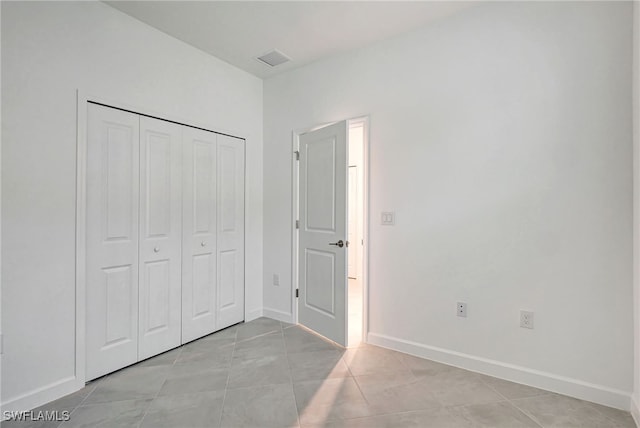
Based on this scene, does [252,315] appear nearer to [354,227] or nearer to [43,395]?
[43,395]

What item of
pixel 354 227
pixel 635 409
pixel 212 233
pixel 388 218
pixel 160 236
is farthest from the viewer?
pixel 354 227

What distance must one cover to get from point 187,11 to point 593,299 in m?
3.39

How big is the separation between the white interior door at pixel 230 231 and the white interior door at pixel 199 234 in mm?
71

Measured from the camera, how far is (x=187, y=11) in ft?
7.73

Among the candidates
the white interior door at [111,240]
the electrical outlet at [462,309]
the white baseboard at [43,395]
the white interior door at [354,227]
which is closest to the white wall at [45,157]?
the white baseboard at [43,395]

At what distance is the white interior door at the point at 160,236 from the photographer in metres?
2.49

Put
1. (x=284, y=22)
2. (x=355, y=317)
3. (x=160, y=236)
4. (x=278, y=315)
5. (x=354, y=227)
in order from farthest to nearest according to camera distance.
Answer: (x=354, y=227), (x=355, y=317), (x=278, y=315), (x=160, y=236), (x=284, y=22)

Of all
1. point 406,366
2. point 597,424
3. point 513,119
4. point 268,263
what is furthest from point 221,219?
point 597,424

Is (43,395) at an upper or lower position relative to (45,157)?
lower

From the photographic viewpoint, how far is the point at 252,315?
3441mm

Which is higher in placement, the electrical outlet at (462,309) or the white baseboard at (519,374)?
the electrical outlet at (462,309)

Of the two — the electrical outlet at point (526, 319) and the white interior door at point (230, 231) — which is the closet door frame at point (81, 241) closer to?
the white interior door at point (230, 231)

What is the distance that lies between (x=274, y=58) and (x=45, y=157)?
6.69ft

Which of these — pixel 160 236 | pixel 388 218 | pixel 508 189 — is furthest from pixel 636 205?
pixel 160 236
